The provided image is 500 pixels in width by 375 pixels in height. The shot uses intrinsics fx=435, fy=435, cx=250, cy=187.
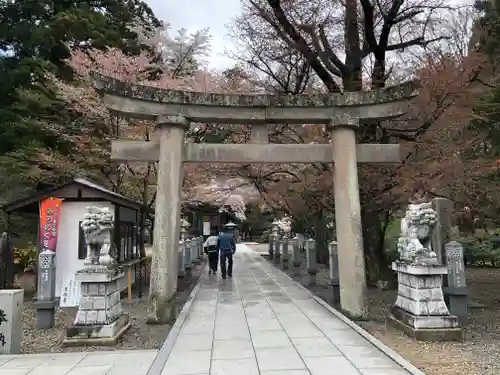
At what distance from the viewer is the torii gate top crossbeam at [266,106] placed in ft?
32.2

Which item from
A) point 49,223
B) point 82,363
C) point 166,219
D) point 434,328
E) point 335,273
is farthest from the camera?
point 335,273

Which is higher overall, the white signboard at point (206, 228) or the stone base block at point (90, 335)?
the white signboard at point (206, 228)

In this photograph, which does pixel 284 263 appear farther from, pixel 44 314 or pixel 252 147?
pixel 44 314

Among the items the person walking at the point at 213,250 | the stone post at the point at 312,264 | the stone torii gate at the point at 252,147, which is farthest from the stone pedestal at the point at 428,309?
the person walking at the point at 213,250

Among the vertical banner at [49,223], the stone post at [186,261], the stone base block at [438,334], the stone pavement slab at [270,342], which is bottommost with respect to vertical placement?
the stone base block at [438,334]

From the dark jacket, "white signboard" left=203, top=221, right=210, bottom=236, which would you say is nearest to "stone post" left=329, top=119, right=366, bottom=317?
the dark jacket

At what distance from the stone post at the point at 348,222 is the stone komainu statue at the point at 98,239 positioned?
196 inches

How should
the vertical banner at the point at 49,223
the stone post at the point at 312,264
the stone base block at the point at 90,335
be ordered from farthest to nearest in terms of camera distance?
the stone post at the point at 312,264 < the vertical banner at the point at 49,223 < the stone base block at the point at 90,335

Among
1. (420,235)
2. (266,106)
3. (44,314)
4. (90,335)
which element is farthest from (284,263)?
(90,335)

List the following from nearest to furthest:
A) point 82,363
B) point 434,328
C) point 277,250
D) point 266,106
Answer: point 82,363 < point 434,328 < point 266,106 < point 277,250

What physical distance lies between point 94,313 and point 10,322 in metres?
1.35

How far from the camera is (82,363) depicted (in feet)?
20.9

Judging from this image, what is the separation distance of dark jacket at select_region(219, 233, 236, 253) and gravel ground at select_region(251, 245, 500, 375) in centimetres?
499

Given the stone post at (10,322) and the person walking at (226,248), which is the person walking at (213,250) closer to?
the person walking at (226,248)
